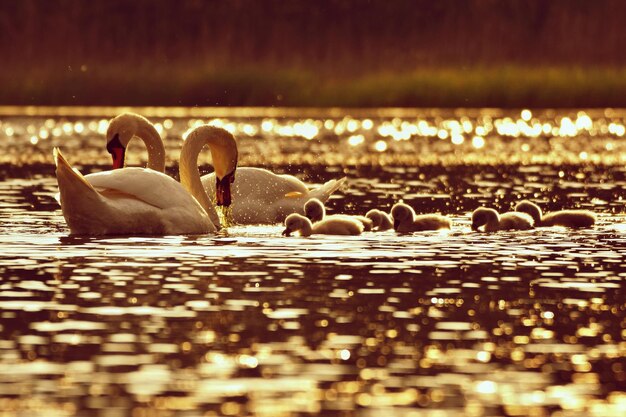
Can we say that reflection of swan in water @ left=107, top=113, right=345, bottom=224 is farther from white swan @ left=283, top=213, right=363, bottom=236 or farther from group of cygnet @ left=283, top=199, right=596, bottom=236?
white swan @ left=283, top=213, right=363, bottom=236

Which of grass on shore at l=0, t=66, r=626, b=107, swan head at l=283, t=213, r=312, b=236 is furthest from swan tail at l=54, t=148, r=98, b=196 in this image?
grass on shore at l=0, t=66, r=626, b=107

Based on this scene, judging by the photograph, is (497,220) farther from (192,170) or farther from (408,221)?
(192,170)

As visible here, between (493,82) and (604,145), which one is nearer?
(604,145)

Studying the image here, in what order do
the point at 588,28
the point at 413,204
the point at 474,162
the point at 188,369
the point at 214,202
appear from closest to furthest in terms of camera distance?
the point at 188,369
the point at 214,202
the point at 413,204
the point at 474,162
the point at 588,28

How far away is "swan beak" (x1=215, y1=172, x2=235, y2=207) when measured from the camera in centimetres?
1992

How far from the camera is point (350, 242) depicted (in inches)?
709

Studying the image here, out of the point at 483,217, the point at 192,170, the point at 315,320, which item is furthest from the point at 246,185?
the point at 315,320

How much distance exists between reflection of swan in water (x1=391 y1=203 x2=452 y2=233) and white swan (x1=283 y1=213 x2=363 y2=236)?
0.48 m

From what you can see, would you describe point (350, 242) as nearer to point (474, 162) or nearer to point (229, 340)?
point (229, 340)

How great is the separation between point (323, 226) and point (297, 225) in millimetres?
400

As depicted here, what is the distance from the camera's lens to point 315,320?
1265 centimetres

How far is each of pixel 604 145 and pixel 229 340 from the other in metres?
30.4

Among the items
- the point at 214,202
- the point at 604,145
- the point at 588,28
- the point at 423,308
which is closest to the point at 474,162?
the point at 604,145

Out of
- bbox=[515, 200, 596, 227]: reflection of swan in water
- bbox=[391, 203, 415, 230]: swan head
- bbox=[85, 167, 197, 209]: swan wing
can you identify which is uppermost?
bbox=[85, 167, 197, 209]: swan wing
